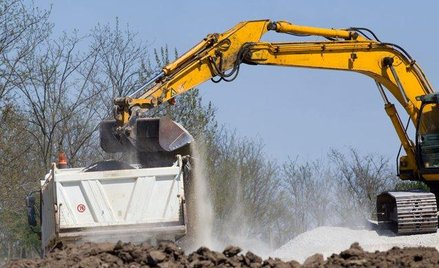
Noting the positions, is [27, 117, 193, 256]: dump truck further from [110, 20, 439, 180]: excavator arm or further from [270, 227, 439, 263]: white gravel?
[270, 227, 439, 263]: white gravel

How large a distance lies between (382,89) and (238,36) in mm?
3900

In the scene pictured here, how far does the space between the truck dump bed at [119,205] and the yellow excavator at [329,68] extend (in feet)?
5.70

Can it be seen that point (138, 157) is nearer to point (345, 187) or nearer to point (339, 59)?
point (339, 59)

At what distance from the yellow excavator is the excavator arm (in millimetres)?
17

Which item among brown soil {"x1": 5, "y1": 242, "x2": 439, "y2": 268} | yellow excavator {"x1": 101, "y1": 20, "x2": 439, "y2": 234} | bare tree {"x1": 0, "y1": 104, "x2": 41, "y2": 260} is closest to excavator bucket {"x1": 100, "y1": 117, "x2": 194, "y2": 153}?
yellow excavator {"x1": 101, "y1": 20, "x2": 439, "y2": 234}

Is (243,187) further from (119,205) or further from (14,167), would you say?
(119,205)

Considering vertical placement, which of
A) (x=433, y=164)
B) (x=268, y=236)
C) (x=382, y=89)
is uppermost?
(x=382, y=89)

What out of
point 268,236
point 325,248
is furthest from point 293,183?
point 325,248

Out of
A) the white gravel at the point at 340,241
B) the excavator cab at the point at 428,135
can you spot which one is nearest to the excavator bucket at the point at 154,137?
the white gravel at the point at 340,241

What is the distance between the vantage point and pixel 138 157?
20547 mm

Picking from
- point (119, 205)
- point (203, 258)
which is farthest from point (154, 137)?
point (203, 258)

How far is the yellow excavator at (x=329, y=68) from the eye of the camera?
20359 millimetres

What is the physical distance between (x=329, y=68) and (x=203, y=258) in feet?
→ 34.7

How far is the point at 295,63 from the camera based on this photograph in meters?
22.9
